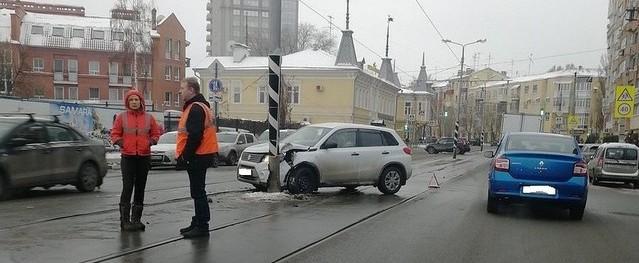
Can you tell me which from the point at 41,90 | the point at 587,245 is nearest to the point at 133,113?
the point at 587,245

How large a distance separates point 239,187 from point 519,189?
6.91 meters

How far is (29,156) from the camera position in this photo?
10.9 m

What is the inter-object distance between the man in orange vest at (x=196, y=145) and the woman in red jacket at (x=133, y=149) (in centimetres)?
59

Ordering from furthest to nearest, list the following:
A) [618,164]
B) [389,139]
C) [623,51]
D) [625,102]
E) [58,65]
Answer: [58,65]
[623,51]
[625,102]
[618,164]
[389,139]

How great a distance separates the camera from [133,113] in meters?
7.71

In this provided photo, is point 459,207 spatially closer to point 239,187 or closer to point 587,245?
point 587,245

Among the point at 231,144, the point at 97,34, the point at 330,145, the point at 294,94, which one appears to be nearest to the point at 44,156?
the point at 330,145

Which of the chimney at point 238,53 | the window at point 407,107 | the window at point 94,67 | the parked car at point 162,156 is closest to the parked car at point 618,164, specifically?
the parked car at point 162,156

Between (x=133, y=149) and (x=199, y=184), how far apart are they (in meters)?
1.00

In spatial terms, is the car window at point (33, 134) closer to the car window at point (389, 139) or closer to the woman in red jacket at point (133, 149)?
the woman in red jacket at point (133, 149)

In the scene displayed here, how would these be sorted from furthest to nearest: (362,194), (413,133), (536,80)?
(536,80)
(413,133)
(362,194)

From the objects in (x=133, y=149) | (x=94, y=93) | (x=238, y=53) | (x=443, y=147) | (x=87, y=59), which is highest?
(x=238, y=53)

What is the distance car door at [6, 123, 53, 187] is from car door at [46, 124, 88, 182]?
0.51 ft

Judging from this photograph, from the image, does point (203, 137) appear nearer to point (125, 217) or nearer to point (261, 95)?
point (125, 217)
